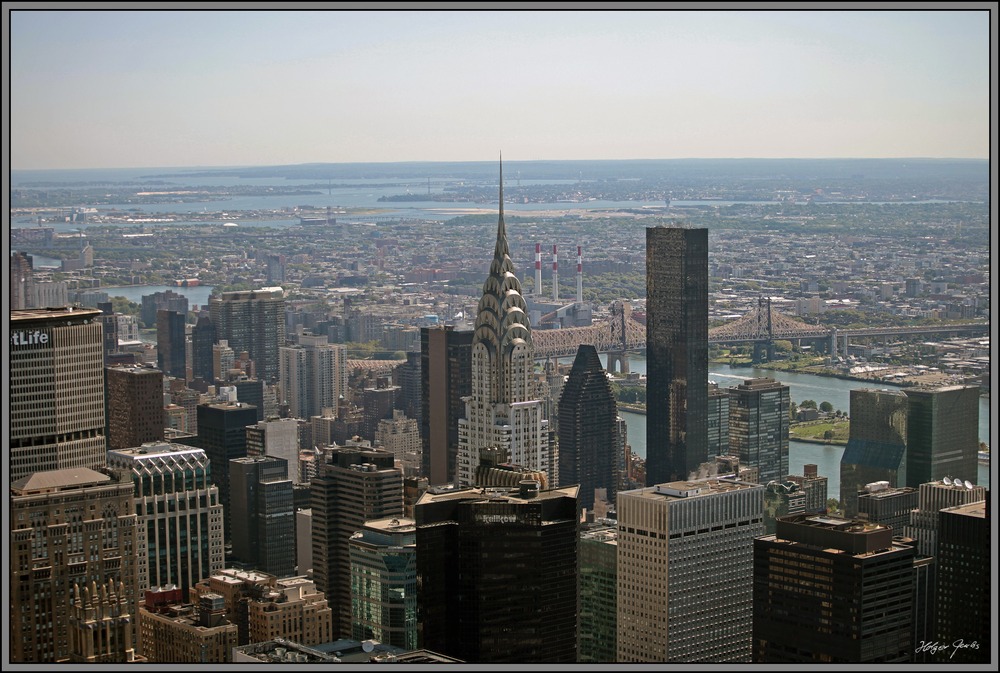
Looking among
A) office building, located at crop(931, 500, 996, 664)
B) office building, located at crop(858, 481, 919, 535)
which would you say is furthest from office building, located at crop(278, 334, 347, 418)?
office building, located at crop(931, 500, 996, 664)

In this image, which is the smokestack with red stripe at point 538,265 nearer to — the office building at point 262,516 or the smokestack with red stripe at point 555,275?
the smokestack with red stripe at point 555,275

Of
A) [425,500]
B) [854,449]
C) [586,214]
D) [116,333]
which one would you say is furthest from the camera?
[586,214]

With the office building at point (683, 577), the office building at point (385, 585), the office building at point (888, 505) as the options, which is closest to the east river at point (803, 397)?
the office building at point (888, 505)

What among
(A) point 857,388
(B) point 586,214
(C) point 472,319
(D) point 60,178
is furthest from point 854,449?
(D) point 60,178

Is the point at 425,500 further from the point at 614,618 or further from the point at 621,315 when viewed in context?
the point at 621,315

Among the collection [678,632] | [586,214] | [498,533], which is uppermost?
[586,214]
